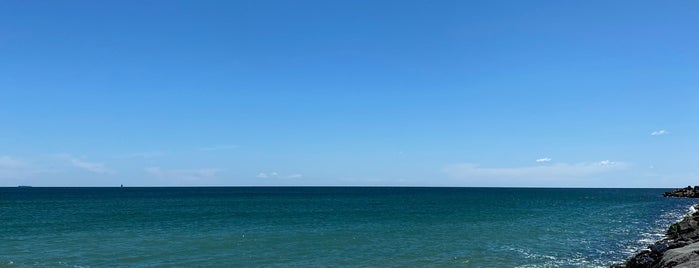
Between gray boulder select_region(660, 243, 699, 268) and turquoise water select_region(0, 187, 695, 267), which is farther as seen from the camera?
turquoise water select_region(0, 187, 695, 267)

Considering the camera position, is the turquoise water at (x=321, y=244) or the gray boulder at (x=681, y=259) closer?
the gray boulder at (x=681, y=259)

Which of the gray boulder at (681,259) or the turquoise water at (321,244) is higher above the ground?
the gray boulder at (681,259)

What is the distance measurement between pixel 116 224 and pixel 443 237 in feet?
123

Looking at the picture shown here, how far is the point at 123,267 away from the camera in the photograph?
97.7 feet

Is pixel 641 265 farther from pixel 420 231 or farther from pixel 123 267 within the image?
pixel 123 267

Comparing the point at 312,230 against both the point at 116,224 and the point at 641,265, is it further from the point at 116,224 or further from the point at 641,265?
the point at 641,265

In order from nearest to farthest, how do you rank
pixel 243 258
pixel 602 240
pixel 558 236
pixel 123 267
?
pixel 123 267 < pixel 243 258 < pixel 602 240 < pixel 558 236

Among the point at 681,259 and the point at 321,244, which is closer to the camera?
the point at 681,259

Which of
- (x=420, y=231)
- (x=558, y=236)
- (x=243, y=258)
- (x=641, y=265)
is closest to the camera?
(x=641, y=265)

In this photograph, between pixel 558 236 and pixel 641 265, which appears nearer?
pixel 641 265

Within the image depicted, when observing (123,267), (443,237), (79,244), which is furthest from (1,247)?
(443,237)

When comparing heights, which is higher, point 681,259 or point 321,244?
point 681,259

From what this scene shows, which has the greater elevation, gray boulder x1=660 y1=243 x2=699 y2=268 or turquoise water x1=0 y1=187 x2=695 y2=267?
gray boulder x1=660 y1=243 x2=699 y2=268

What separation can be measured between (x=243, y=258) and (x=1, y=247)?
19.9 m
